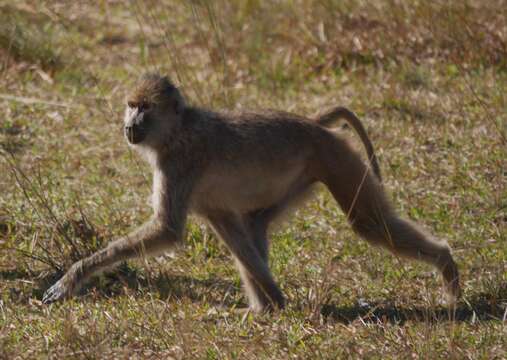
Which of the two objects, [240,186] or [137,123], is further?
[240,186]

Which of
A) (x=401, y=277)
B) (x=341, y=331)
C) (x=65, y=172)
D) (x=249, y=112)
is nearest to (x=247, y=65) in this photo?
(x=65, y=172)

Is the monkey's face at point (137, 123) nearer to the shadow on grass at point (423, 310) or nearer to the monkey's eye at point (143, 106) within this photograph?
the monkey's eye at point (143, 106)

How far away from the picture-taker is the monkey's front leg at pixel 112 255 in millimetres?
5043

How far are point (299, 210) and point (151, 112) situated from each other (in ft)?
5.80

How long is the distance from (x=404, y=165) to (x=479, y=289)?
1751 mm

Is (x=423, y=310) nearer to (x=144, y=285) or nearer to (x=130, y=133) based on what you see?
(x=144, y=285)

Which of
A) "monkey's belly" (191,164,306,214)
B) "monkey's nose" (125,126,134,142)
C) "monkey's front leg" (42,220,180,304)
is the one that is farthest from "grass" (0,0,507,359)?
"monkey's nose" (125,126,134,142)

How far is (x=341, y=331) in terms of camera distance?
15.3 ft

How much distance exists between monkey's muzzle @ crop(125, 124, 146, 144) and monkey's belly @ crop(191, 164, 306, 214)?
41cm

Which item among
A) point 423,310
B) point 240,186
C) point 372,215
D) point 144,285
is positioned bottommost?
point 144,285

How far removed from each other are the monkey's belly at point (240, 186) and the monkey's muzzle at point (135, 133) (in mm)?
414

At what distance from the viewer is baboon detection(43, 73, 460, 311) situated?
509cm

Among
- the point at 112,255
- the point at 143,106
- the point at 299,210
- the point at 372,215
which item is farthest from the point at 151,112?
the point at 299,210

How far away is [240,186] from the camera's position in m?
5.31
